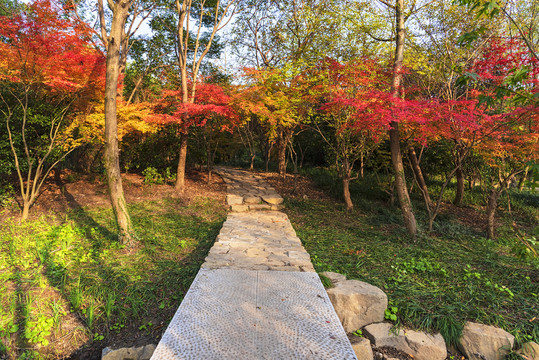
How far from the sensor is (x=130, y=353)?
216 cm

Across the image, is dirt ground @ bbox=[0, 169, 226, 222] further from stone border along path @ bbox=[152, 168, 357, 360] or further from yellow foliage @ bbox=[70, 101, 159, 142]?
stone border along path @ bbox=[152, 168, 357, 360]

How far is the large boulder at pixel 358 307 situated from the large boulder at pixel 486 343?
697 millimetres

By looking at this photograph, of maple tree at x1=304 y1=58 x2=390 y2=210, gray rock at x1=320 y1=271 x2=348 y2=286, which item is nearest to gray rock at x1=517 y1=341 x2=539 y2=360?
gray rock at x1=320 y1=271 x2=348 y2=286

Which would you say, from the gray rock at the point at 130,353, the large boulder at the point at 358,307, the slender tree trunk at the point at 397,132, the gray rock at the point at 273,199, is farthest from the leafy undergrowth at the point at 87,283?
the slender tree trunk at the point at 397,132

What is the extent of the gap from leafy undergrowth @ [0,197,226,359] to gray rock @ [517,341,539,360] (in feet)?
10.3

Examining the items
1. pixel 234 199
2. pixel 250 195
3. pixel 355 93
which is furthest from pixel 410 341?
pixel 250 195

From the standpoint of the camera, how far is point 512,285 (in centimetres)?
338

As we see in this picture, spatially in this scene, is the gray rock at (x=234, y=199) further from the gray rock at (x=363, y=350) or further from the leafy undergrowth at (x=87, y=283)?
the gray rock at (x=363, y=350)

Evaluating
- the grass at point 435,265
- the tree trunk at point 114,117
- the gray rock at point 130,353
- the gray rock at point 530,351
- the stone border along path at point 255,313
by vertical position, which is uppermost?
the tree trunk at point 114,117

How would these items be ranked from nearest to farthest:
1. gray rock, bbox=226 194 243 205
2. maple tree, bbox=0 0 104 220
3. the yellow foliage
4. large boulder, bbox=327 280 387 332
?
large boulder, bbox=327 280 387 332
maple tree, bbox=0 0 104 220
the yellow foliage
gray rock, bbox=226 194 243 205

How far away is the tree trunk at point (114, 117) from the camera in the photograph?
393 cm

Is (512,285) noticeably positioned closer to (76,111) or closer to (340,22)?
(340,22)

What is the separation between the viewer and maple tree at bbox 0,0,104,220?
15.9 ft

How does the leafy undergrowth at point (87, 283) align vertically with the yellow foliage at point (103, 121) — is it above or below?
below
